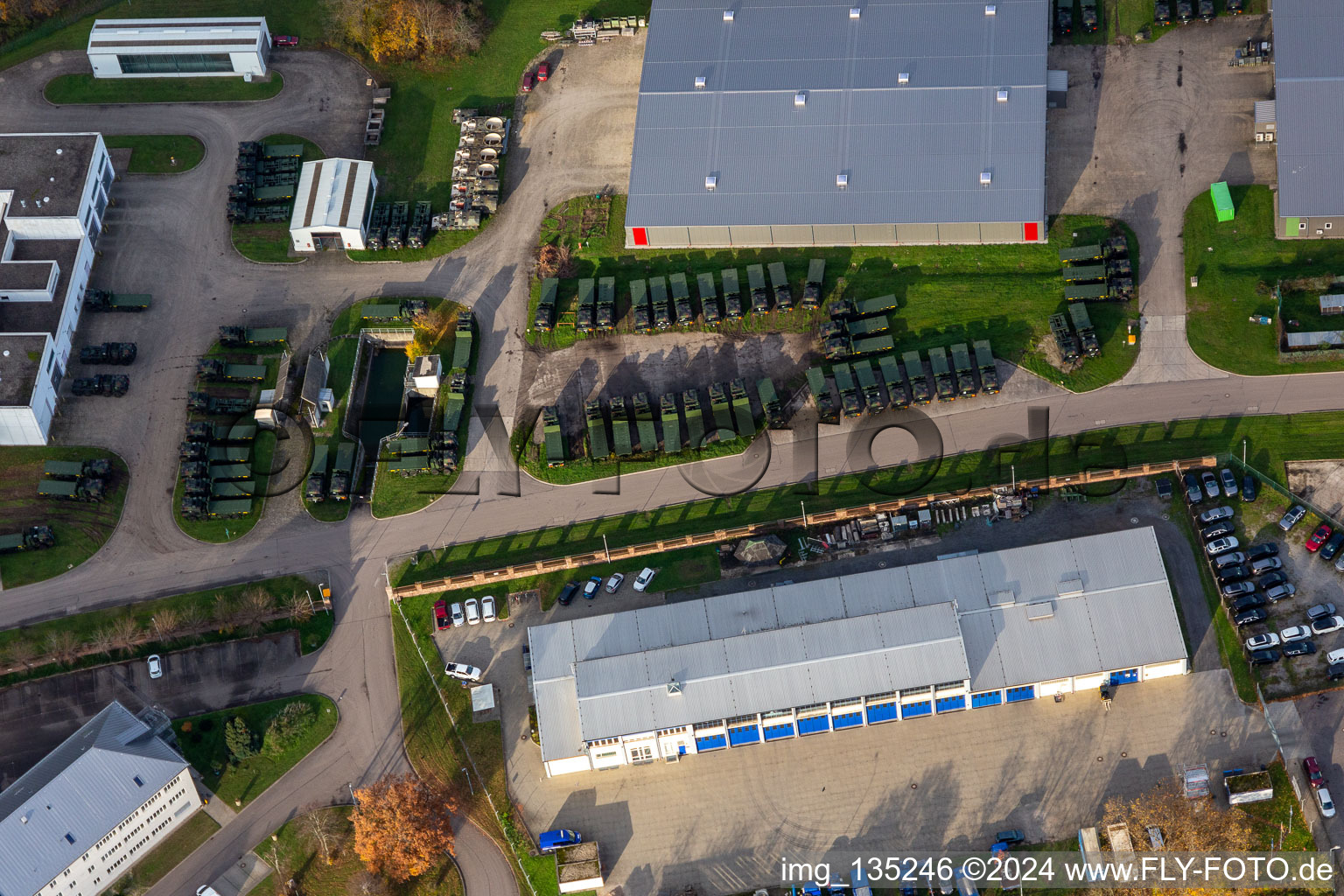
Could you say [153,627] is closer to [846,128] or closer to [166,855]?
[166,855]

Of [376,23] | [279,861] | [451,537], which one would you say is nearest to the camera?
[279,861]

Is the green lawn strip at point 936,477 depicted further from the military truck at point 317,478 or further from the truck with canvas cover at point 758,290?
the truck with canvas cover at point 758,290

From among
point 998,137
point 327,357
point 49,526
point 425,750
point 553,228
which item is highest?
point 998,137

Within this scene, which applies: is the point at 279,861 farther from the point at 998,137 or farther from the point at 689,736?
the point at 998,137

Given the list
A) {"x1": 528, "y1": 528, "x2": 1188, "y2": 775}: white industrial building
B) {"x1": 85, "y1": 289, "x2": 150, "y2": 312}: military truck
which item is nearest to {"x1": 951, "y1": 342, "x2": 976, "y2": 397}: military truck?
{"x1": 528, "y1": 528, "x2": 1188, "y2": 775}: white industrial building

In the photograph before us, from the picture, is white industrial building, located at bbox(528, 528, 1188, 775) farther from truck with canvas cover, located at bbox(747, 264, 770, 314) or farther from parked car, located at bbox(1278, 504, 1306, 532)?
truck with canvas cover, located at bbox(747, 264, 770, 314)

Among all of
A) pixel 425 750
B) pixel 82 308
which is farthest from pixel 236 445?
pixel 425 750

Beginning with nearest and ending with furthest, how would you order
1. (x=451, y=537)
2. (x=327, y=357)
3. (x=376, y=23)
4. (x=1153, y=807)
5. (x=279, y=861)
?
(x=1153, y=807), (x=279, y=861), (x=451, y=537), (x=327, y=357), (x=376, y=23)
